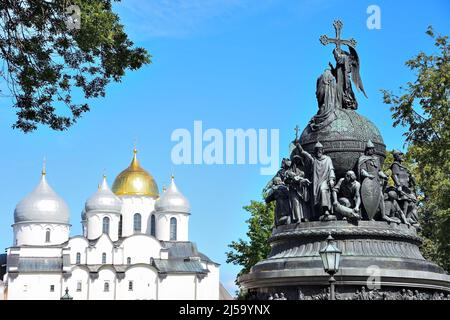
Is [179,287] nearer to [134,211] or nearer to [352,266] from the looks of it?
[134,211]

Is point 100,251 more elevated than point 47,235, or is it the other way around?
point 47,235

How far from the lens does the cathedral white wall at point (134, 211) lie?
266ft

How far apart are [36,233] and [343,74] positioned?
190ft

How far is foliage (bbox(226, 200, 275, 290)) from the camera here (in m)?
40.6

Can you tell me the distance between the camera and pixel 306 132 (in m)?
20.2

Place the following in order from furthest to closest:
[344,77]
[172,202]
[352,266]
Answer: [172,202] < [344,77] < [352,266]

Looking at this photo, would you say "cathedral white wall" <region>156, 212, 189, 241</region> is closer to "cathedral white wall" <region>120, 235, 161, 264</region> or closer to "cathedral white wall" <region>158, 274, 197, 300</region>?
"cathedral white wall" <region>120, 235, 161, 264</region>

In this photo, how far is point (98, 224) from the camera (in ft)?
256

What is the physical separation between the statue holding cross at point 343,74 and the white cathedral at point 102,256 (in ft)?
165

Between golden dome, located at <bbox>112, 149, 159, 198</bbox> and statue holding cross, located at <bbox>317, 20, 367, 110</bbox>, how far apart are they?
6154 cm

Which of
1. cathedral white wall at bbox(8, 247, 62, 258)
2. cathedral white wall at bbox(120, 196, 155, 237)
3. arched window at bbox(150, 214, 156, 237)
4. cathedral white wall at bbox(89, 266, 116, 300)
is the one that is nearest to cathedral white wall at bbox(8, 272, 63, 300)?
cathedral white wall at bbox(8, 247, 62, 258)

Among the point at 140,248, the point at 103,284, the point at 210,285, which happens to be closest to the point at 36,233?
the point at 103,284
